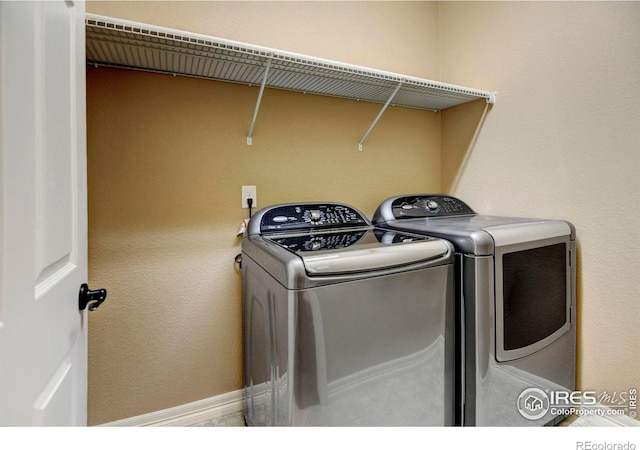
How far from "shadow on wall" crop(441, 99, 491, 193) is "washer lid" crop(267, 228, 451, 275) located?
947 millimetres

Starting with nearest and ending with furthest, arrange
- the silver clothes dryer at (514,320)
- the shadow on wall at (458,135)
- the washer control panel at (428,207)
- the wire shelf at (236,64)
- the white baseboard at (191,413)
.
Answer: the wire shelf at (236,64)
the silver clothes dryer at (514,320)
the white baseboard at (191,413)
the washer control panel at (428,207)
the shadow on wall at (458,135)

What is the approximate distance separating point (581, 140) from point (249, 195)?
63.7 inches

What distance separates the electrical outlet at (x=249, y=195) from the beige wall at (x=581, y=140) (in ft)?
4.50

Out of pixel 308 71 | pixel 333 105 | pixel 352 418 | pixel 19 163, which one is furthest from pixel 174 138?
pixel 352 418

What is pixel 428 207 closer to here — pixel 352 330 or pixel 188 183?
pixel 352 330

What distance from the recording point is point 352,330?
1.10m

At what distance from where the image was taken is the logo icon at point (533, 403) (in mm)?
1407

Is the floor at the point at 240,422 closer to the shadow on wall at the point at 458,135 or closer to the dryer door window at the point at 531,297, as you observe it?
the dryer door window at the point at 531,297

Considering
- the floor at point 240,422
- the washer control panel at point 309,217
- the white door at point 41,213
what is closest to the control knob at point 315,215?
the washer control panel at point 309,217

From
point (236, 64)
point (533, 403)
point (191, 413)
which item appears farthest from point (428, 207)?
point (191, 413)

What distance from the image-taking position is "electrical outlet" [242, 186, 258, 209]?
168 centimetres

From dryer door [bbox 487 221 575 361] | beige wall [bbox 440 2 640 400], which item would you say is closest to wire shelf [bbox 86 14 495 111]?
beige wall [bbox 440 2 640 400]

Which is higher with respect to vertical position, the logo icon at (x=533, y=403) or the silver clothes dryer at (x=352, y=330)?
the silver clothes dryer at (x=352, y=330)

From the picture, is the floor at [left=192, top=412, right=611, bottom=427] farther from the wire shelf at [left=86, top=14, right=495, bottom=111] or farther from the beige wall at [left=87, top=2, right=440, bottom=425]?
the wire shelf at [left=86, top=14, right=495, bottom=111]
